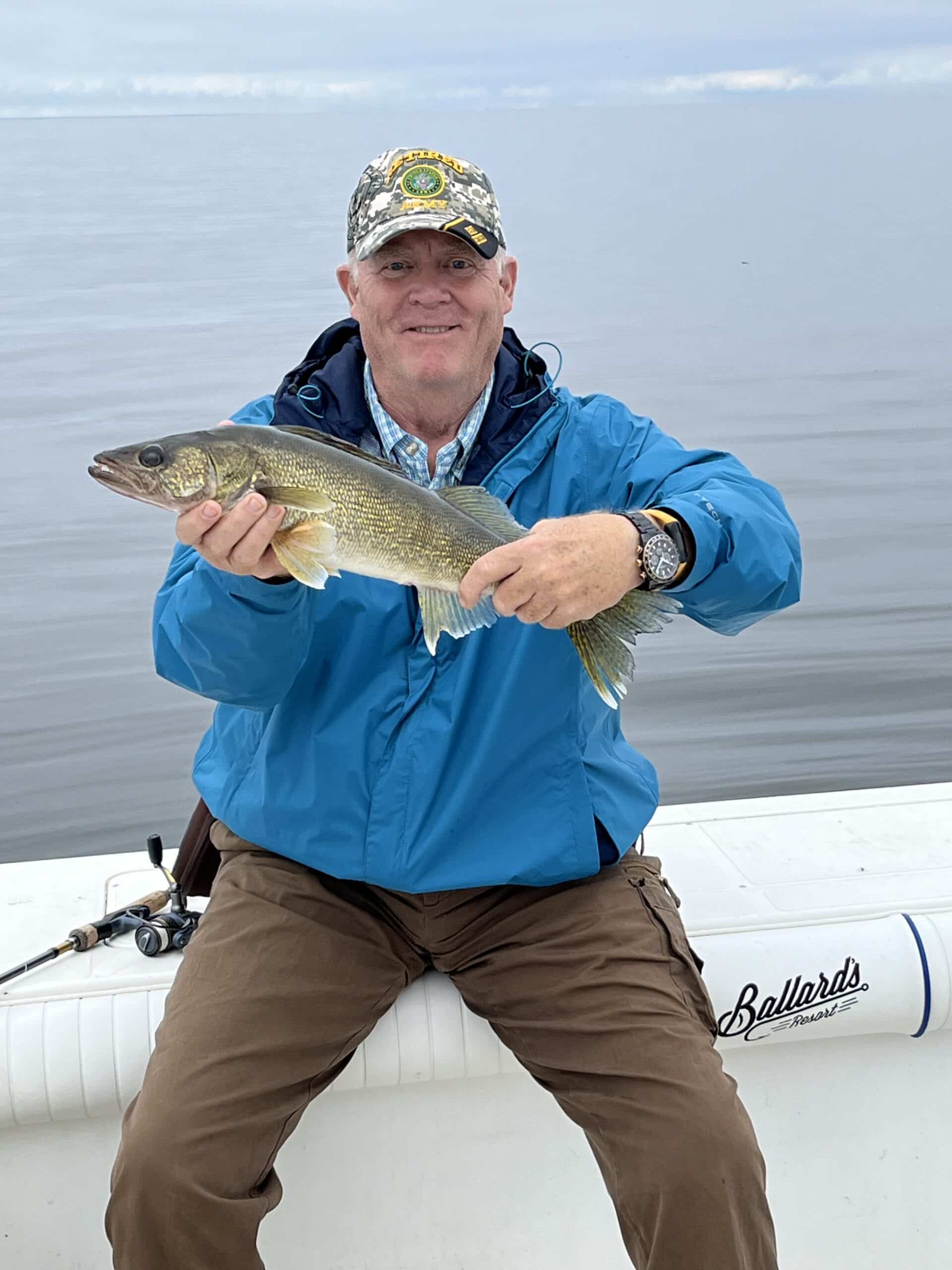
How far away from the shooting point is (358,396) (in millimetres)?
3342

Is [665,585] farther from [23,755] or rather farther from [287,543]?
[23,755]

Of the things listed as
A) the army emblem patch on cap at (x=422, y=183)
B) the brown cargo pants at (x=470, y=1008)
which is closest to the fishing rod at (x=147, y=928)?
the brown cargo pants at (x=470, y=1008)

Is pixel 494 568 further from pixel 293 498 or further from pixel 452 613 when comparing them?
pixel 293 498

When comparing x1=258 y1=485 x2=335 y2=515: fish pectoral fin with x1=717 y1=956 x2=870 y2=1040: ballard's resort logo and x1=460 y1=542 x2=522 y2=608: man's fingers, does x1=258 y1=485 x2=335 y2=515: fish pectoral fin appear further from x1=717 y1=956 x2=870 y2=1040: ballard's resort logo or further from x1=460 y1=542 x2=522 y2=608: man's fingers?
x1=717 y1=956 x2=870 y2=1040: ballard's resort logo

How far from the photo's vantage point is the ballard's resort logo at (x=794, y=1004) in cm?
322

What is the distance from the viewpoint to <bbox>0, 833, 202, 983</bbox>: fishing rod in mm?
3301

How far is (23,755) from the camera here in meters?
7.72

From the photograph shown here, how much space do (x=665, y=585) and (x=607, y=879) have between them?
748 mm

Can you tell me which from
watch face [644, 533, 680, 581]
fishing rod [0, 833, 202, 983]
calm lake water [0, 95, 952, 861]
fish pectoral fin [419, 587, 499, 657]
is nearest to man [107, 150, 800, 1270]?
watch face [644, 533, 680, 581]

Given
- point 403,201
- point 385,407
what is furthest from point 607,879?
A: point 403,201

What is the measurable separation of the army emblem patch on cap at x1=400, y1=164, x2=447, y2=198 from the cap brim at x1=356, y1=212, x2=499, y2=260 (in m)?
0.06

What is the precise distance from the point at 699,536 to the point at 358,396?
3.29ft

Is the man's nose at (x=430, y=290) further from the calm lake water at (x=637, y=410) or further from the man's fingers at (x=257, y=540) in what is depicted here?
the calm lake water at (x=637, y=410)

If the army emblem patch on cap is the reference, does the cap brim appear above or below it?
below
